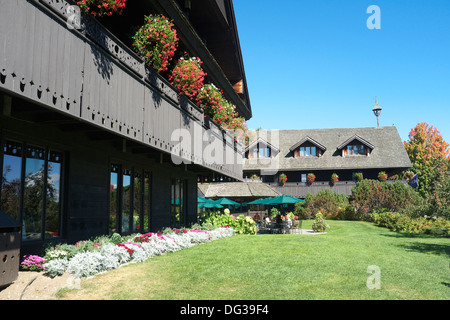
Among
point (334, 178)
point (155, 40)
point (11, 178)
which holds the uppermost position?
point (155, 40)

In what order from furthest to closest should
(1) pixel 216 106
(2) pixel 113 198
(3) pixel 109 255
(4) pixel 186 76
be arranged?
(1) pixel 216 106
(4) pixel 186 76
(2) pixel 113 198
(3) pixel 109 255

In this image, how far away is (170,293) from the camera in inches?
250

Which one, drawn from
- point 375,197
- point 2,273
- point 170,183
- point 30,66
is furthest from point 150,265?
point 375,197

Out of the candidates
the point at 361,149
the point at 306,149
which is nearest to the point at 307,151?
the point at 306,149

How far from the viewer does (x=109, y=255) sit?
8.20m

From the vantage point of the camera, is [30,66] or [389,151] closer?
[30,66]

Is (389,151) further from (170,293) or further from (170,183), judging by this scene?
(170,293)

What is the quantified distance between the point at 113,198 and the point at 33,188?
3542 mm

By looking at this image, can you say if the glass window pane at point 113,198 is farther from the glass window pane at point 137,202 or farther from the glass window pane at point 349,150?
the glass window pane at point 349,150

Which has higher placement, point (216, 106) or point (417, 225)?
point (216, 106)

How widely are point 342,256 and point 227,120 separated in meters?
9.00

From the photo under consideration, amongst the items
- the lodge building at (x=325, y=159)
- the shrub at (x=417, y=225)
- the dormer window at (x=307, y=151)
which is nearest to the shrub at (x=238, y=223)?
the shrub at (x=417, y=225)

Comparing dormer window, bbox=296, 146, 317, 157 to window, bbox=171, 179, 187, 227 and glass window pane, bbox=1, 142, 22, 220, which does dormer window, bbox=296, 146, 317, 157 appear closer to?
window, bbox=171, 179, 187, 227

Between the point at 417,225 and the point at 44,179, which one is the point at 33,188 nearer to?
the point at 44,179
